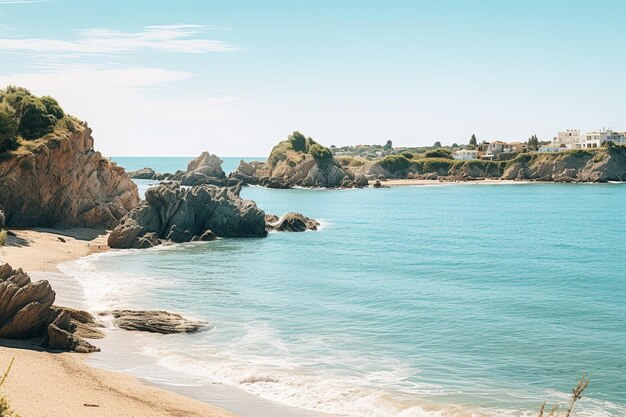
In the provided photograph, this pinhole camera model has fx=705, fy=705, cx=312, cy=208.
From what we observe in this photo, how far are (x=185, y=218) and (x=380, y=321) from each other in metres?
39.2

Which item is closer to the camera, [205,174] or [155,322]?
[155,322]

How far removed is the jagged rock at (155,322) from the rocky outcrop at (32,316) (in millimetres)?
4263

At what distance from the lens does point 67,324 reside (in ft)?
93.3

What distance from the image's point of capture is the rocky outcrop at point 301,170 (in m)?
180

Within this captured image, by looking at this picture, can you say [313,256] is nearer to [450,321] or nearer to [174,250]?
[174,250]

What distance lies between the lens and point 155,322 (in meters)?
32.6

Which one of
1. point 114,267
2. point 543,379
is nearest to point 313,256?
point 114,267

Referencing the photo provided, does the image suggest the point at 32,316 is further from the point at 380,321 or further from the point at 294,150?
the point at 294,150

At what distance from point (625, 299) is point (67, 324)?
30.1 m

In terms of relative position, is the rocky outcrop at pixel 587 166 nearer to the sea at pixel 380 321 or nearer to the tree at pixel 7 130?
the sea at pixel 380 321

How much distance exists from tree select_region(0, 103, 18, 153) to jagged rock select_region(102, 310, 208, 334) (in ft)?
121

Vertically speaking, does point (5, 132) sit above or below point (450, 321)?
above

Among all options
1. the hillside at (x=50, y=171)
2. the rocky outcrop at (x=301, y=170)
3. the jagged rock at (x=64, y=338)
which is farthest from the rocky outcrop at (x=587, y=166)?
the jagged rock at (x=64, y=338)

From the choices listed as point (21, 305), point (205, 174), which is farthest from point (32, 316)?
point (205, 174)
